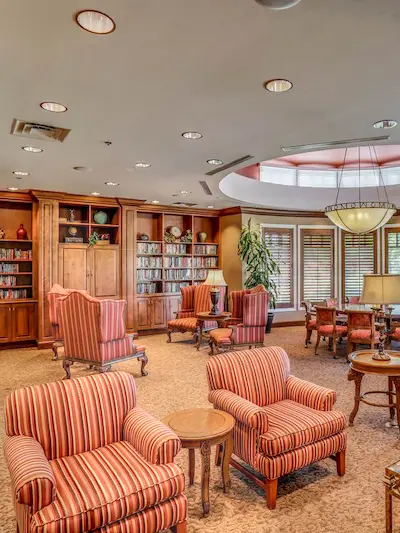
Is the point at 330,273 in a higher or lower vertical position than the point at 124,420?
higher

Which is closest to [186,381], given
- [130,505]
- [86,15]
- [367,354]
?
[367,354]

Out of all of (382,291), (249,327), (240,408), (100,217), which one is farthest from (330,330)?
(100,217)

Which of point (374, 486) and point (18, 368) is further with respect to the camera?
point (18, 368)

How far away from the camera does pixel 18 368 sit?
19.4 ft

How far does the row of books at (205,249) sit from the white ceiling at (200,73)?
4.92 metres

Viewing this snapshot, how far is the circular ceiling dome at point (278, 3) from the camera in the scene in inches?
76.9

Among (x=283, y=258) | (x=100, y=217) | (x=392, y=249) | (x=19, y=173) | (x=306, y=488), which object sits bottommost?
(x=306, y=488)

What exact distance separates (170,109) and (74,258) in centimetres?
491

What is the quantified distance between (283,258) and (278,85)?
22.8ft

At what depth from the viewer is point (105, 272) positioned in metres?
8.02

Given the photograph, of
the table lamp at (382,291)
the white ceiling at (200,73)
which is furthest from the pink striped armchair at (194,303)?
the table lamp at (382,291)

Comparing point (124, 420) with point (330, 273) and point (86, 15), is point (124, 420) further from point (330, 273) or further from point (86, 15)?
point (330, 273)

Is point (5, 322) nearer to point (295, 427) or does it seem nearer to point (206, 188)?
point (206, 188)

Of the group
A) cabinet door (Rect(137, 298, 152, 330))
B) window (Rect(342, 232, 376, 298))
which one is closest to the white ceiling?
cabinet door (Rect(137, 298, 152, 330))
